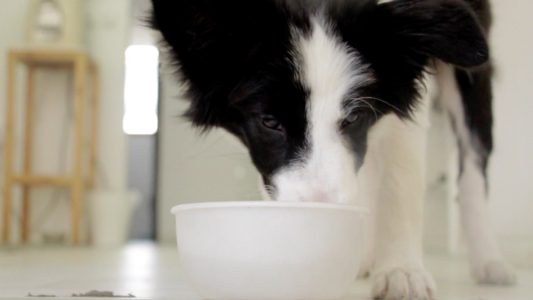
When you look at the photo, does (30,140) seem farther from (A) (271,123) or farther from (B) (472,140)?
(A) (271,123)

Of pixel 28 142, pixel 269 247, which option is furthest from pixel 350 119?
pixel 28 142

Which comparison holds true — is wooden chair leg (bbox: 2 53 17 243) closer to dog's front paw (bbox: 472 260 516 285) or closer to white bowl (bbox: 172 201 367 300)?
dog's front paw (bbox: 472 260 516 285)

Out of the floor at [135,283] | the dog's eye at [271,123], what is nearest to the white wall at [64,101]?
the floor at [135,283]

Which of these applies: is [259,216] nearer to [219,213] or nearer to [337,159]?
[219,213]

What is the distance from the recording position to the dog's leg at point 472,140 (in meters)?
2.06

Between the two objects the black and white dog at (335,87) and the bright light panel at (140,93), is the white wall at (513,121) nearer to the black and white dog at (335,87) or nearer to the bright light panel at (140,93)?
the black and white dog at (335,87)

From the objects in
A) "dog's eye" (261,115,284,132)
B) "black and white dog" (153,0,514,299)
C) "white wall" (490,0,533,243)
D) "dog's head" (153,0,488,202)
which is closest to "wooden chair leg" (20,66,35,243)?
"white wall" (490,0,533,243)

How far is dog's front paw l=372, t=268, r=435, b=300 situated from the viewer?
1.33 m

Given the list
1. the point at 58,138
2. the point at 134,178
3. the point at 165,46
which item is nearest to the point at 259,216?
the point at 165,46

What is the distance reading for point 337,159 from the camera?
1321 mm

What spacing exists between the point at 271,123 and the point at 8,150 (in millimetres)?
3776

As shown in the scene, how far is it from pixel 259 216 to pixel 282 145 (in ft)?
1.21

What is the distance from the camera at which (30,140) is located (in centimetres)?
512

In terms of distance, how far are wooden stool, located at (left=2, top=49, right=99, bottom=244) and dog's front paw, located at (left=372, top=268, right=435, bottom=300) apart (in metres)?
3.71
